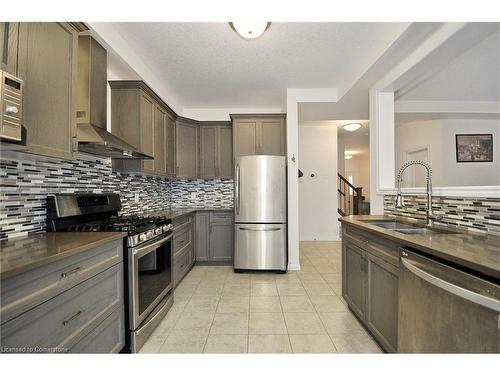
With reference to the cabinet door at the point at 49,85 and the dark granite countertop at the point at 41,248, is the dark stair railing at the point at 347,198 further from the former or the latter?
the cabinet door at the point at 49,85

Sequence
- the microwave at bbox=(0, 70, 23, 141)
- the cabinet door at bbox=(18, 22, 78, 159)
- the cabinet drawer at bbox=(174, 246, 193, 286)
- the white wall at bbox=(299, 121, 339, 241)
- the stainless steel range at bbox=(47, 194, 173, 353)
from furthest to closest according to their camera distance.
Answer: the white wall at bbox=(299, 121, 339, 241), the cabinet drawer at bbox=(174, 246, 193, 286), the stainless steel range at bbox=(47, 194, 173, 353), the cabinet door at bbox=(18, 22, 78, 159), the microwave at bbox=(0, 70, 23, 141)

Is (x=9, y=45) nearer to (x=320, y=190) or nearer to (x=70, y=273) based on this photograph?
(x=70, y=273)

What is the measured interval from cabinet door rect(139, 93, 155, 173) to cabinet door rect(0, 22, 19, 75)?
1395mm

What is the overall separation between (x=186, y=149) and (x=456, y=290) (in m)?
3.61

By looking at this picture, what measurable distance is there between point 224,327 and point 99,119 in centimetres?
205

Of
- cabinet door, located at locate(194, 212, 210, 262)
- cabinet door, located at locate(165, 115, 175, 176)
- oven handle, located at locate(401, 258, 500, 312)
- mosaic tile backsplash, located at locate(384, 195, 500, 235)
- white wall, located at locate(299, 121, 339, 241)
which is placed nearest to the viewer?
oven handle, located at locate(401, 258, 500, 312)

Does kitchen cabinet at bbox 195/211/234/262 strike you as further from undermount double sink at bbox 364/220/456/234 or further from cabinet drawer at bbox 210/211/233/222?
undermount double sink at bbox 364/220/456/234

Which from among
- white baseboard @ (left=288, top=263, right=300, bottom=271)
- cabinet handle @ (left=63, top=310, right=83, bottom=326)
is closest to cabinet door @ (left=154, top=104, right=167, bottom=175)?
cabinet handle @ (left=63, top=310, right=83, bottom=326)

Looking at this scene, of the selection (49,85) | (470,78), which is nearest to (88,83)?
(49,85)

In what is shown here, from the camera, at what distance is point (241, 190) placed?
3.44m

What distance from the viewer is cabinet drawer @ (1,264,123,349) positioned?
0.94m

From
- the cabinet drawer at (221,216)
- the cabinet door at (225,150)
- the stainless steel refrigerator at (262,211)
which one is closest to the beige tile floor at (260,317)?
the stainless steel refrigerator at (262,211)

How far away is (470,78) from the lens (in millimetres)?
3195

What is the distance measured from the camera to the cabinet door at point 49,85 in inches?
49.9
